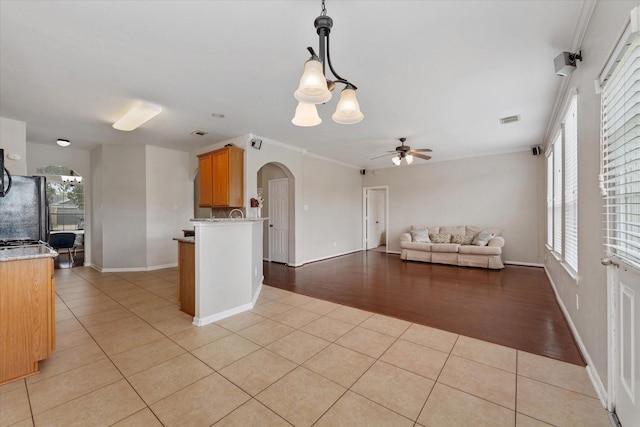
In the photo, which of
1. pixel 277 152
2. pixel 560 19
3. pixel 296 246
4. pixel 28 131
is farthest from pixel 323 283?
pixel 28 131

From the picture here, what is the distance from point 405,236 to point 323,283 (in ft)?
10.4

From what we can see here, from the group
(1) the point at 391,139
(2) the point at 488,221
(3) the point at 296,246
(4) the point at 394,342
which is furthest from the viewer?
(2) the point at 488,221

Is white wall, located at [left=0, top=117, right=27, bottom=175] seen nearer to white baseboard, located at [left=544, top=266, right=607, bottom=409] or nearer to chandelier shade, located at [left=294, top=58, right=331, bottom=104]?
chandelier shade, located at [left=294, top=58, right=331, bottom=104]

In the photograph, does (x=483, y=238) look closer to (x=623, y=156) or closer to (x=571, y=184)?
(x=571, y=184)

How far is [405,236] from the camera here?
270 inches

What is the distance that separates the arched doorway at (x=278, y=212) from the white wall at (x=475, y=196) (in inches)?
132

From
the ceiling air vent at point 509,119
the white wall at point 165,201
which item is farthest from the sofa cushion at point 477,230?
the white wall at point 165,201

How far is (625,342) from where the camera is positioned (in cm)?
144

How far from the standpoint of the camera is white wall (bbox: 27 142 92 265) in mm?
5381

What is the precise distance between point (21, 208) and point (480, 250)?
780 centimetres

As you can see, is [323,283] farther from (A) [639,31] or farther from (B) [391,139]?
(A) [639,31]

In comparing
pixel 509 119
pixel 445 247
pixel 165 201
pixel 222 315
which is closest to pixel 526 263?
pixel 445 247

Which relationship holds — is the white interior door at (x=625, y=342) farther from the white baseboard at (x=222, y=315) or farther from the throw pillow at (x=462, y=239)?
the throw pillow at (x=462, y=239)

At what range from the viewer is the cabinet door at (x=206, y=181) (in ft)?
16.4
